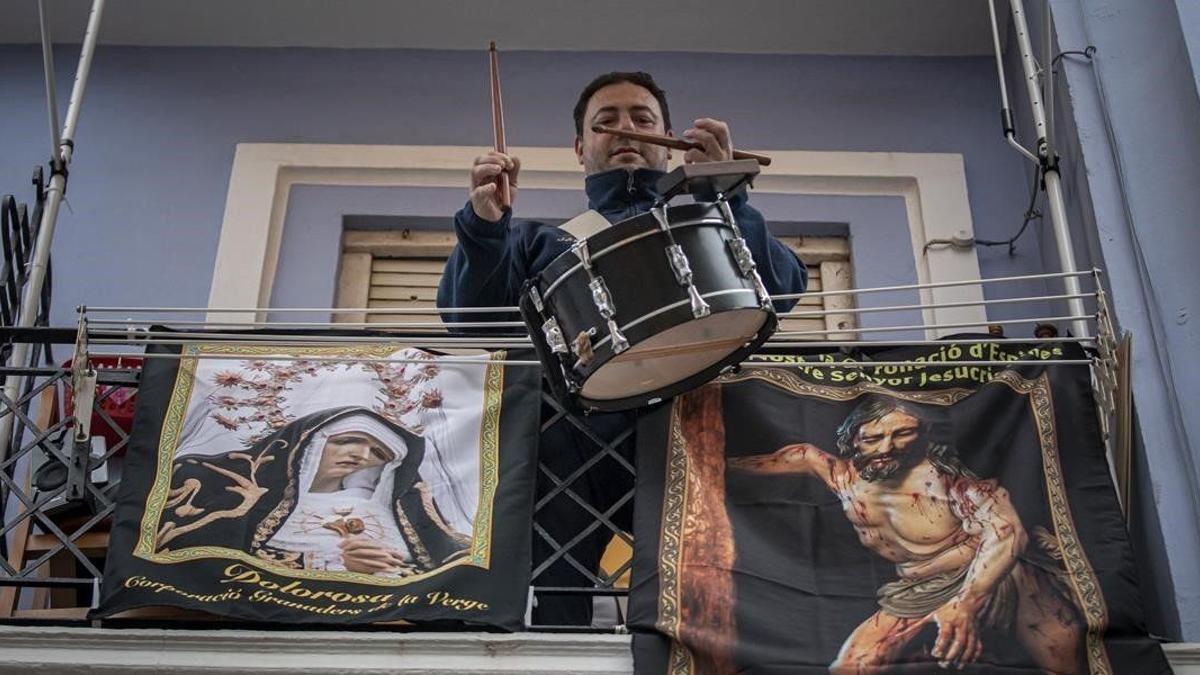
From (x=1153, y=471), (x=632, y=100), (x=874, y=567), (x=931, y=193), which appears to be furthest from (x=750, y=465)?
(x=931, y=193)

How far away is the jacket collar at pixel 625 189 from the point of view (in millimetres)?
5863

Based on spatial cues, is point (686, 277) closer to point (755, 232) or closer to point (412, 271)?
point (755, 232)

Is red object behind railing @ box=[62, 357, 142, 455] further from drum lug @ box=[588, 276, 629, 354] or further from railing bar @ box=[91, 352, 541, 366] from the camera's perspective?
drum lug @ box=[588, 276, 629, 354]

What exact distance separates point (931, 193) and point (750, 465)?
2499mm

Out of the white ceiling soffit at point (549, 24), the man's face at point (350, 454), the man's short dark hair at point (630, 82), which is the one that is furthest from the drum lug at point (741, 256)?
the white ceiling soffit at point (549, 24)

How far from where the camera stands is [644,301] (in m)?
4.55

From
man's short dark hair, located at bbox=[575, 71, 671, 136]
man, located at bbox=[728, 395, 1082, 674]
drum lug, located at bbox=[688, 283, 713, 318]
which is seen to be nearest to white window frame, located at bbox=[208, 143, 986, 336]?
man's short dark hair, located at bbox=[575, 71, 671, 136]

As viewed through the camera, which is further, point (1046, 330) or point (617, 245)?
point (1046, 330)

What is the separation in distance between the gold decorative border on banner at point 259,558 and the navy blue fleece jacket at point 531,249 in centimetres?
26

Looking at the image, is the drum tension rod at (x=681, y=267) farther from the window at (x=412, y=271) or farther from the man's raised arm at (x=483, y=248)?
the window at (x=412, y=271)

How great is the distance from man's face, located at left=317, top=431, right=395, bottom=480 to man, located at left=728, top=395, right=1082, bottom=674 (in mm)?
1043

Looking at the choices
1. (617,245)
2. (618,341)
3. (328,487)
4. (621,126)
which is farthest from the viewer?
(621,126)

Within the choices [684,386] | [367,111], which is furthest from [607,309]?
[367,111]

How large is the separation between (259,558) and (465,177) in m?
2.78
